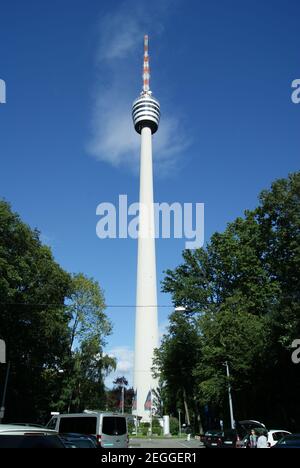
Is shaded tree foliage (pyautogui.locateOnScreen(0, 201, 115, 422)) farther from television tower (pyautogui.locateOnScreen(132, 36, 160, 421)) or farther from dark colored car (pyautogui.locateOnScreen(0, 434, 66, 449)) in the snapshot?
dark colored car (pyautogui.locateOnScreen(0, 434, 66, 449))

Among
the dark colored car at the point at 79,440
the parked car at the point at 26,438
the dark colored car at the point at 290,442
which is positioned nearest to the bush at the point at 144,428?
the dark colored car at the point at 79,440

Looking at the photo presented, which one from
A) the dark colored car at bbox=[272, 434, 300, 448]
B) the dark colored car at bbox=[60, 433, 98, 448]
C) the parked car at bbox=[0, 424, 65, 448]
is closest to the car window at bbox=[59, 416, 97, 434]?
the dark colored car at bbox=[60, 433, 98, 448]

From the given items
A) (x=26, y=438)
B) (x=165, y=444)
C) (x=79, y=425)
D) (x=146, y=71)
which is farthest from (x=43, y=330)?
(x=146, y=71)

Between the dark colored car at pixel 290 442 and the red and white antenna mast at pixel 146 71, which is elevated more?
the red and white antenna mast at pixel 146 71

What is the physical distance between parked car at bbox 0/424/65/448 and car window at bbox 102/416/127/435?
14.5 m

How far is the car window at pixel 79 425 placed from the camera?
20.7 meters

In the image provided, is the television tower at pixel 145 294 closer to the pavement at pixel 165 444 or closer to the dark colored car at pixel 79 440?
the pavement at pixel 165 444

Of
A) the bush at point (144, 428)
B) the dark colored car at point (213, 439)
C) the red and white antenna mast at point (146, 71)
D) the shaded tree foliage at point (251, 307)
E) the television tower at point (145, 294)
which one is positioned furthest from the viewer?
the red and white antenna mast at point (146, 71)

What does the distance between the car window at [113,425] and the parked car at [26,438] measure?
14488 millimetres

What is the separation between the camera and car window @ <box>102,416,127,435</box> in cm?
2069

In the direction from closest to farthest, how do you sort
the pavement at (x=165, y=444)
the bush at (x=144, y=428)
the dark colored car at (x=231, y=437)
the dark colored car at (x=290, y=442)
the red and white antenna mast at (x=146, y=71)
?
the dark colored car at (x=290, y=442), the dark colored car at (x=231, y=437), the pavement at (x=165, y=444), the bush at (x=144, y=428), the red and white antenna mast at (x=146, y=71)

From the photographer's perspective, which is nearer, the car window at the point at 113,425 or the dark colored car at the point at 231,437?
the car window at the point at 113,425
